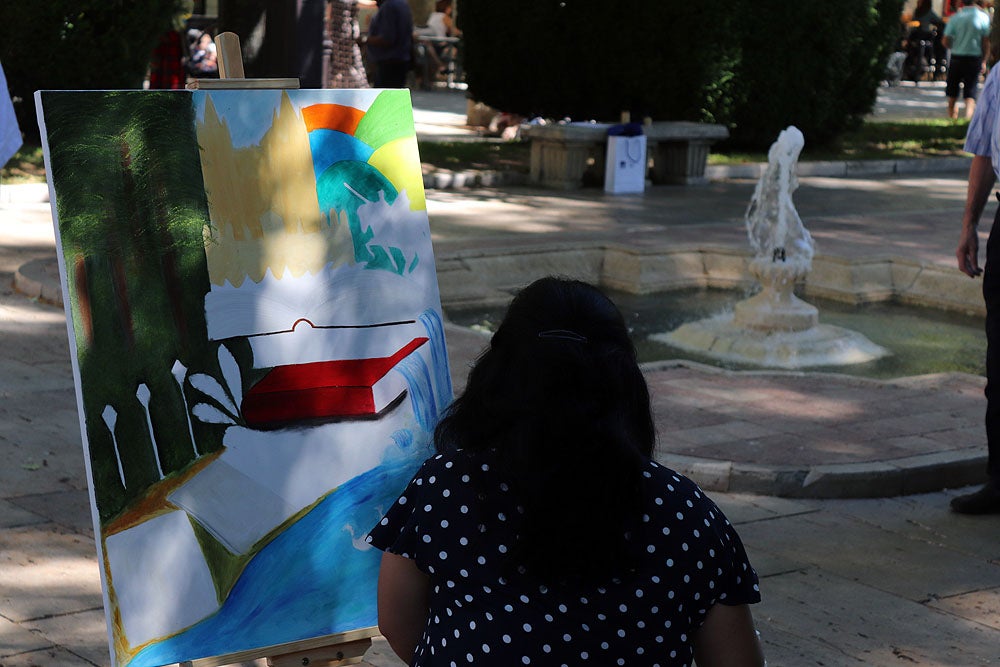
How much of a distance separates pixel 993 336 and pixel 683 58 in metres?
11.0

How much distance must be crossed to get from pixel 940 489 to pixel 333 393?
3201 mm

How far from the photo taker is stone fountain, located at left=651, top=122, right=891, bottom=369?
8.39 metres

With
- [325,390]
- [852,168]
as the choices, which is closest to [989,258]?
[325,390]

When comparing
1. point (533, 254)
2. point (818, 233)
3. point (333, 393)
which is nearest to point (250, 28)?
point (533, 254)

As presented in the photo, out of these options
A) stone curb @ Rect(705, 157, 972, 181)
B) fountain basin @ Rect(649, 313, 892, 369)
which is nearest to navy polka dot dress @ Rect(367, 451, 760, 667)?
fountain basin @ Rect(649, 313, 892, 369)


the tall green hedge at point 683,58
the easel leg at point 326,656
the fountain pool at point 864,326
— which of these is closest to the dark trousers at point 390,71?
the tall green hedge at point 683,58

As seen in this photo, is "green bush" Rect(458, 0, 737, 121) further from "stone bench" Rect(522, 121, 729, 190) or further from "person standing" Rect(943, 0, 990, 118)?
"person standing" Rect(943, 0, 990, 118)

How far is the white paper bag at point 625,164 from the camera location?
46.3ft

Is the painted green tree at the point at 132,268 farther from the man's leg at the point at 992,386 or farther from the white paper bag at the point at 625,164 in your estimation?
the white paper bag at the point at 625,164

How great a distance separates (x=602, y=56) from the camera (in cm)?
1554

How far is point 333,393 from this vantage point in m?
3.25

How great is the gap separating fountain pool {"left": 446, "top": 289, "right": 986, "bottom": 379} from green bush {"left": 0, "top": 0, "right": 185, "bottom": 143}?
21.4 ft

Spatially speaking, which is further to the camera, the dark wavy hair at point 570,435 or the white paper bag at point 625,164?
the white paper bag at point 625,164

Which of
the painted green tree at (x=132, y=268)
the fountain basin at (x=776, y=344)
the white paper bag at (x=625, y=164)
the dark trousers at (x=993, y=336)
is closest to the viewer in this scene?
the painted green tree at (x=132, y=268)
